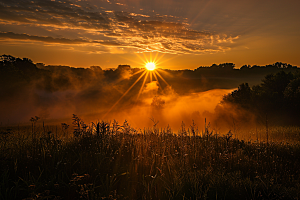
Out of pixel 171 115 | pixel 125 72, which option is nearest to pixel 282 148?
pixel 171 115

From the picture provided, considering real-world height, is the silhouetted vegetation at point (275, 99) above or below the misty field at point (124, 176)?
above

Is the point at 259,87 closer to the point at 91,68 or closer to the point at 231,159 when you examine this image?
the point at 231,159

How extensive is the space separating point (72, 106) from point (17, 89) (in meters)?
13.2

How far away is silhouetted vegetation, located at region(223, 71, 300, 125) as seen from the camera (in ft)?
72.6

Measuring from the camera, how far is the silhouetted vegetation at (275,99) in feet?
72.6

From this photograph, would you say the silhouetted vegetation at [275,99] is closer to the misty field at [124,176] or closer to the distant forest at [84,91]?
the distant forest at [84,91]

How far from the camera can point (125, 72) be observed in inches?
4316

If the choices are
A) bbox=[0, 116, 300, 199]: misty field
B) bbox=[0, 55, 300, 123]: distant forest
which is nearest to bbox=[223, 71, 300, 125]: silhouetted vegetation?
bbox=[0, 55, 300, 123]: distant forest

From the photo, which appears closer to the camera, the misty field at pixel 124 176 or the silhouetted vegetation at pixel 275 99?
the misty field at pixel 124 176

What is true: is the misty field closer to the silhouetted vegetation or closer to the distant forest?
the distant forest

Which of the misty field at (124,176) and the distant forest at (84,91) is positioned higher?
the distant forest at (84,91)

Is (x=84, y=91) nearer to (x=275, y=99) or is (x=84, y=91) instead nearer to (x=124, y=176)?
(x=275, y=99)

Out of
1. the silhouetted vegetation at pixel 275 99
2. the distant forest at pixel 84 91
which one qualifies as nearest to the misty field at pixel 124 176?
the distant forest at pixel 84 91

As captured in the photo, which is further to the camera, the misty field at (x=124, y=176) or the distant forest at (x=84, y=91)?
the distant forest at (x=84, y=91)
